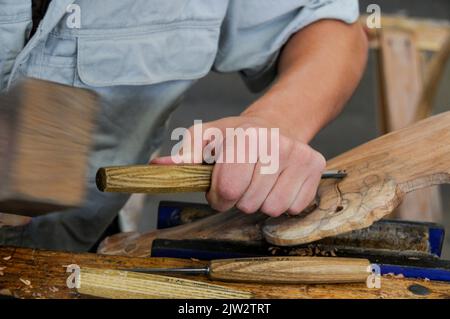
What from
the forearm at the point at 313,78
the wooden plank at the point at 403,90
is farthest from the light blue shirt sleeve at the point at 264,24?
the wooden plank at the point at 403,90

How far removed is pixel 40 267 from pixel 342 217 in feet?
1.32

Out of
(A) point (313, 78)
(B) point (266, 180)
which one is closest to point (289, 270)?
(B) point (266, 180)

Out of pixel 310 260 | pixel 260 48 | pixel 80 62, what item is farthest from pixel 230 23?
pixel 310 260

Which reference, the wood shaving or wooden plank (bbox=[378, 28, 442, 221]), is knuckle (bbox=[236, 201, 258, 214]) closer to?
the wood shaving

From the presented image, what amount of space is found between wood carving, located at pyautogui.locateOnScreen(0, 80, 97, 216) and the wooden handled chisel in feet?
0.12

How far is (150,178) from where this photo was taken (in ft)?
2.84

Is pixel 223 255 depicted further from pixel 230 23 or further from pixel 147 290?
pixel 230 23

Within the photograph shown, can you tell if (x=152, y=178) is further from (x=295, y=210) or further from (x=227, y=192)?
(x=295, y=210)

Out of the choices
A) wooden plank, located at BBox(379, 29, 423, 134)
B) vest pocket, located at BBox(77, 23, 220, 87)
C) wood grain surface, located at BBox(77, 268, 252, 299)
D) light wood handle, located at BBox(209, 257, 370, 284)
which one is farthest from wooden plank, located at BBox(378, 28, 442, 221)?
wood grain surface, located at BBox(77, 268, 252, 299)

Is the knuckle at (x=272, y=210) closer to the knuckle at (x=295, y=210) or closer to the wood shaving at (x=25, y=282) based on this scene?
the knuckle at (x=295, y=210)

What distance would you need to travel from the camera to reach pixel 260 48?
1268mm

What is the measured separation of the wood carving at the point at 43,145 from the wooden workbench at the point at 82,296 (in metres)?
0.10

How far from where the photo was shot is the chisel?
896mm

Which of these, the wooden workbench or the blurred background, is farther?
the blurred background
